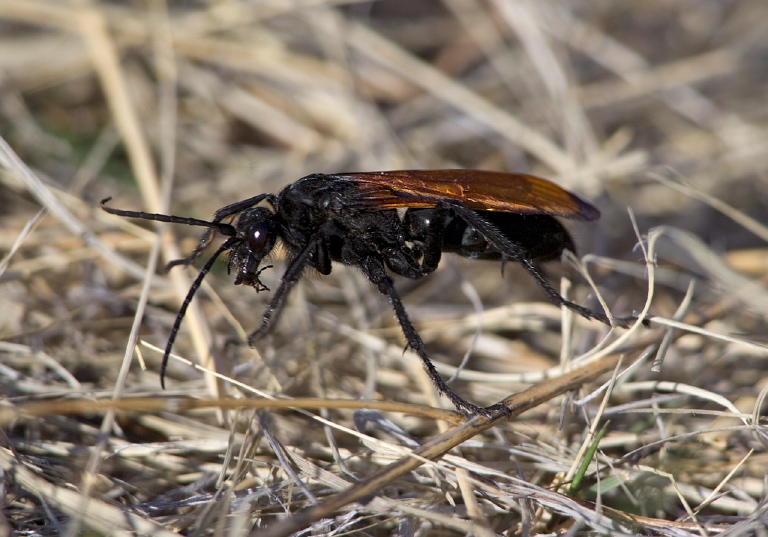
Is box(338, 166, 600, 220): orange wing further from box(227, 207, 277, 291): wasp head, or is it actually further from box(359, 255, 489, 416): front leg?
box(227, 207, 277, 291): wasp head

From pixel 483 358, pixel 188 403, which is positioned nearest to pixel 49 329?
pixel 188 403

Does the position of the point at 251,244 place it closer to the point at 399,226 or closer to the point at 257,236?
the point at 257,236

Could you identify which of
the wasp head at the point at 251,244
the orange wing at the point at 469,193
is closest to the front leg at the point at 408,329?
the orange wing at the point at 469,193

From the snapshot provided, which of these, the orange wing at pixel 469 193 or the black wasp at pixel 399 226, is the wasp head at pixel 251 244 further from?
the orange wing at pixel 469 193

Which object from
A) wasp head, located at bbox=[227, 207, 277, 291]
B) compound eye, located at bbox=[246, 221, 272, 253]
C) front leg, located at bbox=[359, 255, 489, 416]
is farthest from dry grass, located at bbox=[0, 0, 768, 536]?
compound eye, located at bbox=[246, 221, 272, 253]

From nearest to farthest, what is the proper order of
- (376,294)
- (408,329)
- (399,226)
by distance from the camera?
(408,329), (399,226), (376,294)

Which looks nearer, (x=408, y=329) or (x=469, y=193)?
(x=408, y=329)

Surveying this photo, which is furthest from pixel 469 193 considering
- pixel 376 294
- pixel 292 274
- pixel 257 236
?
pixel 376 294

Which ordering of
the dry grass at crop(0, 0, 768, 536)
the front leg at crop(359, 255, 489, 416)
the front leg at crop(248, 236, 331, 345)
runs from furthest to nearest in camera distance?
the front leg at crop(248, 236, 331, 345) < the front leg at crop(359, 255, 489, 416) < the dry grass at crop(0, 0, 768, 536)
